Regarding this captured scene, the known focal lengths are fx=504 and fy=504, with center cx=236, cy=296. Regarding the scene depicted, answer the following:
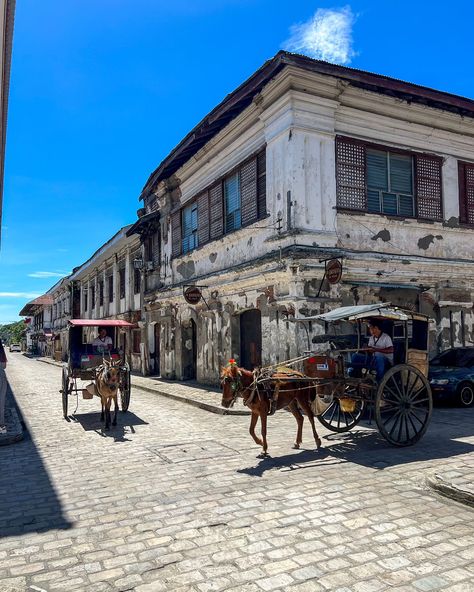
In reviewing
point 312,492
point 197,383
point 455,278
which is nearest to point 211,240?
point 197,383

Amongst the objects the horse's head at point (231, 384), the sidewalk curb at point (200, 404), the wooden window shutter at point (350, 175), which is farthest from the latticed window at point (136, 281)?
the horse's head at point (231, 384)

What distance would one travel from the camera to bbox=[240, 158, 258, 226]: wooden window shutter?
13852 millimetres

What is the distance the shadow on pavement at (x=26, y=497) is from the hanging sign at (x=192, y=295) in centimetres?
878

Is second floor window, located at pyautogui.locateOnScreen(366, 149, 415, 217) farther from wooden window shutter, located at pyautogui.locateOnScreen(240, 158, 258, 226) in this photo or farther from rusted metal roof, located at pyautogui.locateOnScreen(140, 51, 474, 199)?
wooden window shutter, located at pyautogui.locateOnScreen(240, 158, 258, 226)

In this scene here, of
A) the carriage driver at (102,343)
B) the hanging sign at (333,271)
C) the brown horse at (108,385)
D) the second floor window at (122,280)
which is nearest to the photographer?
the brown horse at (108,385)

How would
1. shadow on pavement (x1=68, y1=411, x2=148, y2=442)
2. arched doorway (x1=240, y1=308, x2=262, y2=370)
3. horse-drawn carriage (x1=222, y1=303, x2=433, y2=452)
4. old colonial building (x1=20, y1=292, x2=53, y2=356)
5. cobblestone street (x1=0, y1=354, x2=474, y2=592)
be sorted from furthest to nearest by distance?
old colonial building (x1=20, y1=292, x2=53, y2=356) → arched doorway (x1=240, y1=308, x2=262, y2=370) → shadow on pavement (x1=68, y1=411, x2=148, y2=442) → horse-drawn carriage (x1=222, y1=303, x2=433, y2=452) → cobblestone street (x1=0, y1=354, x2=474, y2=592)

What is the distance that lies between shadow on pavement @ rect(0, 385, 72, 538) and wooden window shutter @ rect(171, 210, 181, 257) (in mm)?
12134

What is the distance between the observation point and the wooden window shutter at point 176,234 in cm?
1914

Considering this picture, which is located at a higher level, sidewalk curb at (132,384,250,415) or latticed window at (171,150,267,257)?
latticed window at (171,150,267,257)

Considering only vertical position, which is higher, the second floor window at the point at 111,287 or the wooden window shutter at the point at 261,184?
the wooden window shutter at the point at 261,184

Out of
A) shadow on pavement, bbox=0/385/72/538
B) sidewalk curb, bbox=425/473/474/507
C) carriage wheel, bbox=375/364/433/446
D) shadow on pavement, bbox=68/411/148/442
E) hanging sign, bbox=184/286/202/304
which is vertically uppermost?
hanging sign, bbox=184/286/202/304

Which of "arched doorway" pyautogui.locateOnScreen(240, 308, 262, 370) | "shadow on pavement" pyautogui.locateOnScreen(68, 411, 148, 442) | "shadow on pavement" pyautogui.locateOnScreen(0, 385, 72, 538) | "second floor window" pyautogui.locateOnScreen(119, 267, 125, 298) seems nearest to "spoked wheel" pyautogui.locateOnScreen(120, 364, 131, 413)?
"shadow on pavement" pyautogui.locateOnScreen(68, 411, 148, 442)

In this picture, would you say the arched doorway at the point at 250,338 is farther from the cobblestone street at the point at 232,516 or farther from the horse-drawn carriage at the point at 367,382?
the horse-drawn carriage at the point at 367,382

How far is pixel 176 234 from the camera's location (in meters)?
19.4
